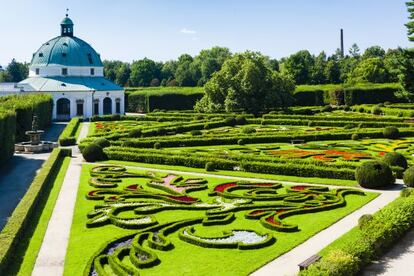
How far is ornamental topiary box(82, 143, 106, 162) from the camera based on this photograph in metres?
34.9

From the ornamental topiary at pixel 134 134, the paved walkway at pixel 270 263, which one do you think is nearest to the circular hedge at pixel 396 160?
the paved walkway at pixel 270 263

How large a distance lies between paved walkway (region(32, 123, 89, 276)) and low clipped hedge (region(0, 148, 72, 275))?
30.7 inches

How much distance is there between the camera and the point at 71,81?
79938mm

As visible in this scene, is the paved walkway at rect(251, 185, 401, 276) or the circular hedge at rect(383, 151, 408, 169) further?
the circular hedge at rect(383, 151, 408, 169)

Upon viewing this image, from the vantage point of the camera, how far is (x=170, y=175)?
2903 centimetres

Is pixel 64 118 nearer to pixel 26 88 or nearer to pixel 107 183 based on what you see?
pixel 26 88

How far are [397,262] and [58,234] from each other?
11.6m

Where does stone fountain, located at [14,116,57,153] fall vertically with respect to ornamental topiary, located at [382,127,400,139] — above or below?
below

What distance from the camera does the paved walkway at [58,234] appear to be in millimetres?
14984

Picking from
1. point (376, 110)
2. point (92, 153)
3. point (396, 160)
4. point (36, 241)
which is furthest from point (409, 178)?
point (376, 110)

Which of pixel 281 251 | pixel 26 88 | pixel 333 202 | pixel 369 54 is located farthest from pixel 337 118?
pixel 369 54

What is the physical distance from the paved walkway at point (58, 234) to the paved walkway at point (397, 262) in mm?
9039

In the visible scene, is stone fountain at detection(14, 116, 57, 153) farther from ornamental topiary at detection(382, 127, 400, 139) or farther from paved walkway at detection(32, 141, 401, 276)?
ornamental topiary at detection(382, 127, 400, 139)

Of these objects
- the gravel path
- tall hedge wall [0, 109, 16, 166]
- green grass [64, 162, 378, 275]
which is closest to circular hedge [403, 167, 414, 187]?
the gravel path
